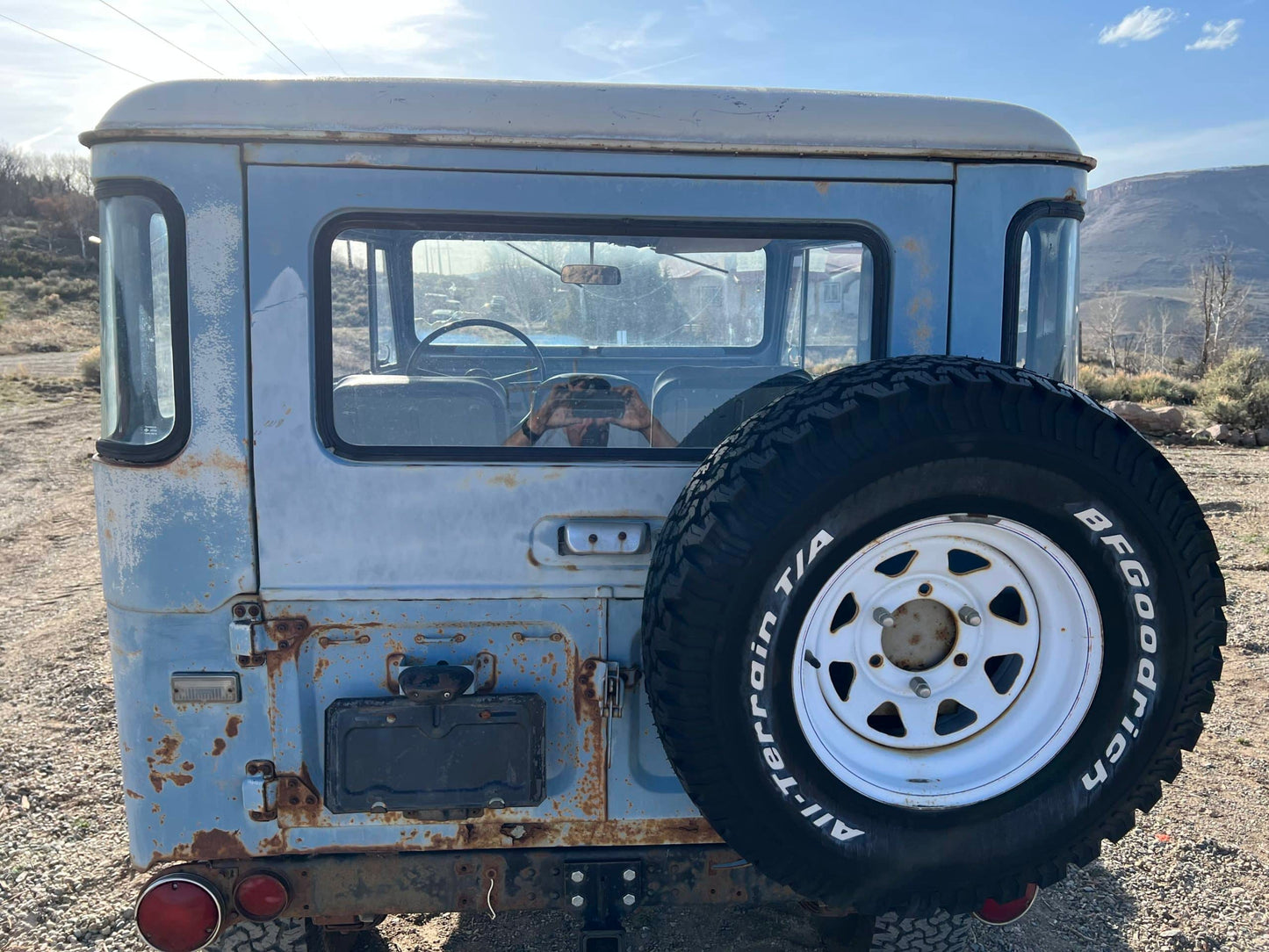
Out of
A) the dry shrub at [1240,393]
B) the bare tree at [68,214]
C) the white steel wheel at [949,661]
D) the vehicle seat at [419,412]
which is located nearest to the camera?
the white steel wheel at [949,661]

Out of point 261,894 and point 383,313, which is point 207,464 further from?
point 261,894

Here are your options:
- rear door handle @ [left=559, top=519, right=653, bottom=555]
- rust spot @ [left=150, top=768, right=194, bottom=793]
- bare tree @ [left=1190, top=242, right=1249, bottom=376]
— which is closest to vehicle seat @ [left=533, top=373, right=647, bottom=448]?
rear door handle @ [left=559, top=519, right=653, bottom=555]

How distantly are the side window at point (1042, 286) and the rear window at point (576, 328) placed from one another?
1.05ft

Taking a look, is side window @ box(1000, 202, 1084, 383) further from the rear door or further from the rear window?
the rear window

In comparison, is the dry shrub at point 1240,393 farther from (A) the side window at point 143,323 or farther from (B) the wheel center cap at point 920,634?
(A) the side window at point 143,323

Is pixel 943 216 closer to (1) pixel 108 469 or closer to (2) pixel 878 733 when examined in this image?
(2) pixel 878 733

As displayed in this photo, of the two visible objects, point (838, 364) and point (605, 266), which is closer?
point (605, 266)

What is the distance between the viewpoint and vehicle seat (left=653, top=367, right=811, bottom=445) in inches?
89.4

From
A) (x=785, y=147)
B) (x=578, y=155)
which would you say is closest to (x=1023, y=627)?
(x=785, y=147)

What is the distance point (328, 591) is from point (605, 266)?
3.38 feet

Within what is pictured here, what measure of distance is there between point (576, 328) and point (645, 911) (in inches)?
78.5

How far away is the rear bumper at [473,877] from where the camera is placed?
6.91 ft

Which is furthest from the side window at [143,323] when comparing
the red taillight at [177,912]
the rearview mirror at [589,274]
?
the red taillight at [177,912]

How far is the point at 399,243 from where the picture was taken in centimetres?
227
